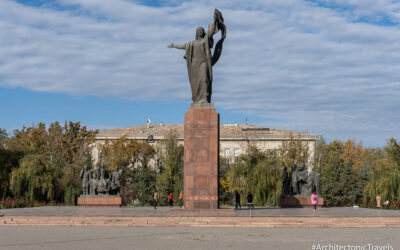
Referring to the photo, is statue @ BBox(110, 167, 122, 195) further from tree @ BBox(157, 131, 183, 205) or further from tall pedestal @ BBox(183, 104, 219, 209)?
tree @ BBox(157, 131, 183, 205)

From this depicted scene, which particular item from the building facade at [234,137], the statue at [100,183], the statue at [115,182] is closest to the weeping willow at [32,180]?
the statue at [100,183]

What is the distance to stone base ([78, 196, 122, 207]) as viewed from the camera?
26.8 meters

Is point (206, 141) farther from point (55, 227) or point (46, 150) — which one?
point (46, 150)

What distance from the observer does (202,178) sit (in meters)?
21.4

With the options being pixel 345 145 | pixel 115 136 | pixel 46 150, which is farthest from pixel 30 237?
pixel 345 145

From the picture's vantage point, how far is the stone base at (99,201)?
87.9ft

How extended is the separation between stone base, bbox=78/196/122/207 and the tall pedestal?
22.0 feet

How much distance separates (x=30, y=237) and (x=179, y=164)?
30.4m

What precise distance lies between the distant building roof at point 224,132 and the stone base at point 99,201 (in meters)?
34.0

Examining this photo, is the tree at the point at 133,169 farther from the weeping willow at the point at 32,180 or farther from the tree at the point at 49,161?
the weeping willow at the point at 32,180

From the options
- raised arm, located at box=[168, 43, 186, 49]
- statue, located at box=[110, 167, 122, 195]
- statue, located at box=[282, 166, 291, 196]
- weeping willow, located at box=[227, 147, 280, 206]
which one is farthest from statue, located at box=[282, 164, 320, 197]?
raised arm, located at box=[168, 43, 186, 49]

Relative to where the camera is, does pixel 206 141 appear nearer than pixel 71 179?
Yes

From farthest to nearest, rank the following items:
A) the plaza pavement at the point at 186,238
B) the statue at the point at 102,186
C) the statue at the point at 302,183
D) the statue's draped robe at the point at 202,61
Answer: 1. the statue at the point at 102,186
2. the statue at the point at 302,183
3. the statue's draped robe at the point at 202,61
4. the plaza pavement at the point at 186,238

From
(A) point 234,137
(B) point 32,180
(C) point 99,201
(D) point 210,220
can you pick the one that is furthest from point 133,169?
(D) point 210,220
